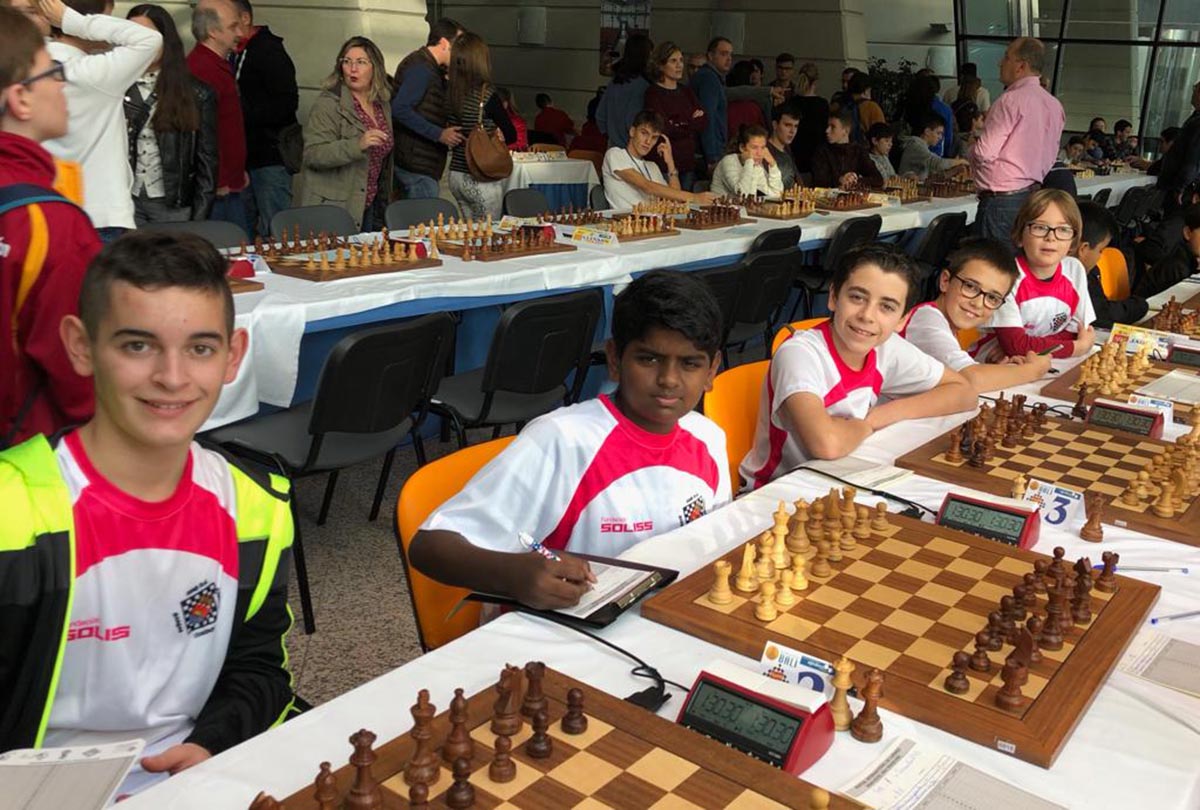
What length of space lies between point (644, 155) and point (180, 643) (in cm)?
556

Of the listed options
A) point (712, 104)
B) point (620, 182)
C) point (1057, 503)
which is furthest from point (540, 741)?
point (712, 104)

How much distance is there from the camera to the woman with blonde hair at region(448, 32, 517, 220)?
6.16 metres

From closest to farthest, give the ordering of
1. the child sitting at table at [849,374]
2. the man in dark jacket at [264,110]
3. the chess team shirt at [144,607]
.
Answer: the chess team shirt at [144,607]
the child sitting at table at [849,374]
the man in dark jacket at [264,110]

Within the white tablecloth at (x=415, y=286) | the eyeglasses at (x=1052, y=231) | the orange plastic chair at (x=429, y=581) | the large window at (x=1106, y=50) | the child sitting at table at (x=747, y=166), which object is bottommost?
the orange plastic chair at (x=429, y=581)

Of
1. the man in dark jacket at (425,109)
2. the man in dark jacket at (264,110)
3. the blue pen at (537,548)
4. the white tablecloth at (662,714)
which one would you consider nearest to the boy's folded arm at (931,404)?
the white tablecloth at (662,714)

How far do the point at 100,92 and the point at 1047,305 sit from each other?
359cm

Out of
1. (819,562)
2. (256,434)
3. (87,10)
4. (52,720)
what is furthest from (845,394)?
(87,10)

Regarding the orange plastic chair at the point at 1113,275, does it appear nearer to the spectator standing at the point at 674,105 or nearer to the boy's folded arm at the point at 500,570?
the spectator standing at the point at 674,105

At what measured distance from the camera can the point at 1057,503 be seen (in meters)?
2.20

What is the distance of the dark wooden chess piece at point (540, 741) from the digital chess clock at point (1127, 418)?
2049 millimetres

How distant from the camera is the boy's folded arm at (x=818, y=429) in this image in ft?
8.34

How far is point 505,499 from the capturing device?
6.46 ft

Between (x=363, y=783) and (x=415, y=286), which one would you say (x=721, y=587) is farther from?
(x=415, y=286)

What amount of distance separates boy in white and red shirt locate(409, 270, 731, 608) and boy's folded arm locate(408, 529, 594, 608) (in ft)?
0.13
